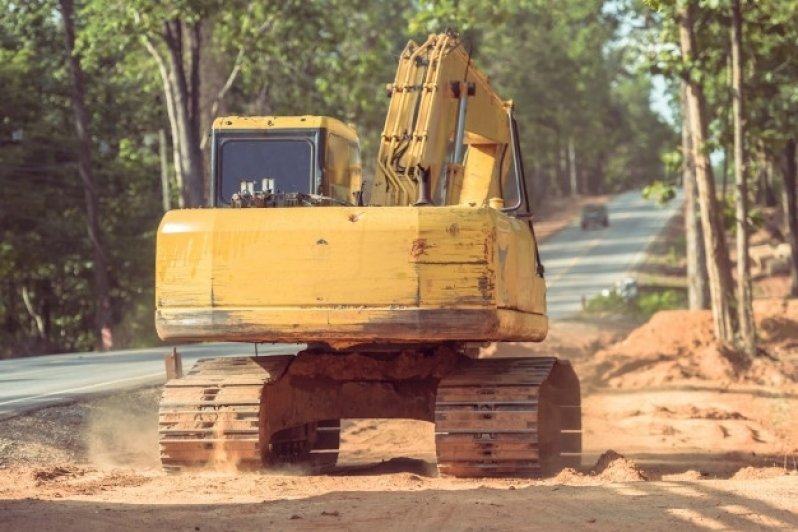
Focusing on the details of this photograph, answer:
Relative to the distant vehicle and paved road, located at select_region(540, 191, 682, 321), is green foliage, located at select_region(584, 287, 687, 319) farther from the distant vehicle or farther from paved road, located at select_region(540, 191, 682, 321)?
the distant vehicle

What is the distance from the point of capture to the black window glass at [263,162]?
14812mm

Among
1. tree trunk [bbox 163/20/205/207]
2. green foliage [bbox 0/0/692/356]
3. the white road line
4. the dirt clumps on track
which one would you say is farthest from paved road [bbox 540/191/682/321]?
the white road line

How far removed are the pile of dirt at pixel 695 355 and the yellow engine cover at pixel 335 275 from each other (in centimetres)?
1289

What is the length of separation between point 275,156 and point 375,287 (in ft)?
8.79

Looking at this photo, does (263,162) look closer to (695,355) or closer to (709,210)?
(695,355)

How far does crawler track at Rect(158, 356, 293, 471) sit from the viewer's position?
14.0 meters

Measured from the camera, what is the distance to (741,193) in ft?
88.4

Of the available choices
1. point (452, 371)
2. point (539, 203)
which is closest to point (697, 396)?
point (452, 371)

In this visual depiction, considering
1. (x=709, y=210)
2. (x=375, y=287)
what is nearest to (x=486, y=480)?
(x=375, y=287)

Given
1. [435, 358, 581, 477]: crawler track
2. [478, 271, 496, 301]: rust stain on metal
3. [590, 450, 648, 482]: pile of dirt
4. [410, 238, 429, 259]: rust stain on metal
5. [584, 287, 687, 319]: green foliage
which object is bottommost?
[584, 287, 687, 319]: green foliage

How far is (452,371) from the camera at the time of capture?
14469mm

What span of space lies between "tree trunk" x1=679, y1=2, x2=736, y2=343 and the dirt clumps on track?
52cm

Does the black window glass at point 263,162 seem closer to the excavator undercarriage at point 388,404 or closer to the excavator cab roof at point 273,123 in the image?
the excavator cab roof at point 273,123

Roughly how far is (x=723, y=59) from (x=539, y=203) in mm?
81350
